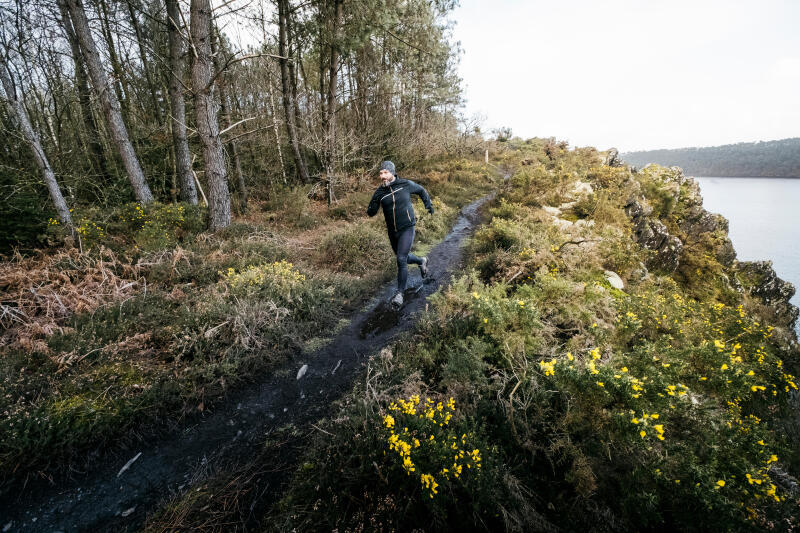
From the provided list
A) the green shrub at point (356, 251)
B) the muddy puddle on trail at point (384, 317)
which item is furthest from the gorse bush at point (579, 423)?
the green shrub at point (356, 251)

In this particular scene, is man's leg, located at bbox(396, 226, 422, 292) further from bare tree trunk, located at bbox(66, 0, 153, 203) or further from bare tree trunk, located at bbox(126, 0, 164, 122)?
bare tree trunk, located at bbox(126, 0, 164, 122)

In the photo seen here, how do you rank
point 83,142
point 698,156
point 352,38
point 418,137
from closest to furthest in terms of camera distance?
point 352,38 < point 83,142 < point 418,137 < point 698,156

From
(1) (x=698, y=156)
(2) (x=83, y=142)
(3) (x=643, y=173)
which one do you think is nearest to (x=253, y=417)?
(2) (x=83, y=142)

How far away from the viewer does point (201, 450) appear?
2973 millimetres

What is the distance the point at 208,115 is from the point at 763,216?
224ft

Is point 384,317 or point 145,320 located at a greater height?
point 145,320

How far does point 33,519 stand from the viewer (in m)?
2.36

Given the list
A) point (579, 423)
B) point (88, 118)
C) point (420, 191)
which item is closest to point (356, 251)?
point (420, 191)

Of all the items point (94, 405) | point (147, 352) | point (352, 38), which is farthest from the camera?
point (352, 38)

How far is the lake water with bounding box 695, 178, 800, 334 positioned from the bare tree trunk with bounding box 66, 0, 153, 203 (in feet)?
113

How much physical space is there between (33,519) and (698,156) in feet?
393

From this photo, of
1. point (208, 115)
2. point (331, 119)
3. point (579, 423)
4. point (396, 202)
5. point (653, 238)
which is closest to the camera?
point (579, 423)

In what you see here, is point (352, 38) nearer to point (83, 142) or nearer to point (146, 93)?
point (146, 93)

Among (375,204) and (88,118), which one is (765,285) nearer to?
(375,204)
